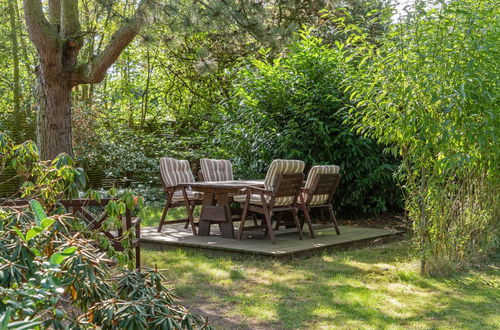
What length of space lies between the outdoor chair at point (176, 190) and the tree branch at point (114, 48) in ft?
5.25

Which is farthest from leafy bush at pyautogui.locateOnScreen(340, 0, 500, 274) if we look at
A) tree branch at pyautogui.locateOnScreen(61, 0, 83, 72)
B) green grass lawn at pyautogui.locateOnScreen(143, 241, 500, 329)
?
tree branch at pyautogui.locateOnScreen(61, 0, 83, 72)

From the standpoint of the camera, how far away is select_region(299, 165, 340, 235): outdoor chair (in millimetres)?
7602

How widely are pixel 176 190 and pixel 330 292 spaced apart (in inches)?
140

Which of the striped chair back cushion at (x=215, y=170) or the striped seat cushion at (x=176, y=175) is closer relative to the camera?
the striped seat cushion at (x=176, y=175)

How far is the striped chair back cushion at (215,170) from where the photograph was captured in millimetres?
9148

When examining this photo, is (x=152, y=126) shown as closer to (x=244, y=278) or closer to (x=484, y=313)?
(x=244, y=278)

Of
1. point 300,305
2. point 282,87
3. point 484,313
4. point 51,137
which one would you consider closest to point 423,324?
point 484,313

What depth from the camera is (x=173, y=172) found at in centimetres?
868

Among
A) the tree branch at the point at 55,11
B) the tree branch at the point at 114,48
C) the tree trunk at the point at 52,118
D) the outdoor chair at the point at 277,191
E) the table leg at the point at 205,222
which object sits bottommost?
the table leg at the point at 205,222

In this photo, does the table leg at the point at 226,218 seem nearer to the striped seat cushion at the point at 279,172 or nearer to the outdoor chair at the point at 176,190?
the striped seat cushion at the point at 279,172

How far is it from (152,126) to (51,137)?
9.84 metres

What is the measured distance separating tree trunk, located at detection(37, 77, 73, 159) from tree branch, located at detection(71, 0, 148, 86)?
10.3 inches

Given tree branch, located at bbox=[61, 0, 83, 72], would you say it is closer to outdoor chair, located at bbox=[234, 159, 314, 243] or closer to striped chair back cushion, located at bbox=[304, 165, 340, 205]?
outdoor chair, located at bbox=[234, 159, 314, 243]

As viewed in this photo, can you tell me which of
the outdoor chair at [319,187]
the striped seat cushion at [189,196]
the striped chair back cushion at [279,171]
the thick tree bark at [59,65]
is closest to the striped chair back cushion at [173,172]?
the striped seat cushion at [189,196]
